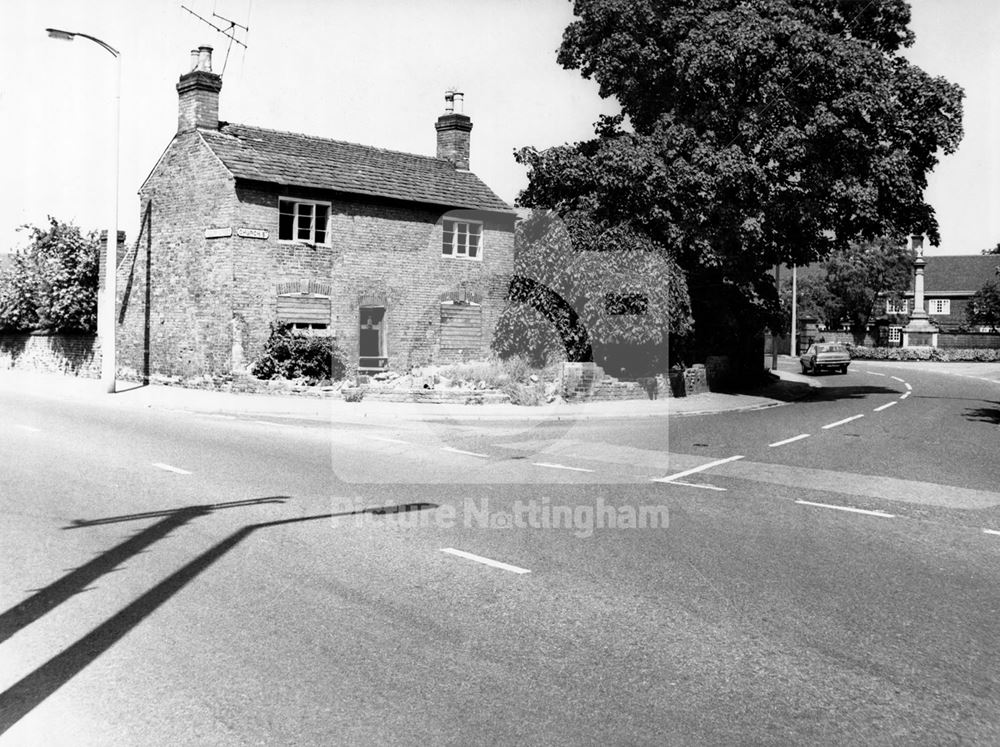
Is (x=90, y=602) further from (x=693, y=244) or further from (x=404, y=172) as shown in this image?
(x=404, y=172)

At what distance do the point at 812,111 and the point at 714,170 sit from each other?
3.29 meters

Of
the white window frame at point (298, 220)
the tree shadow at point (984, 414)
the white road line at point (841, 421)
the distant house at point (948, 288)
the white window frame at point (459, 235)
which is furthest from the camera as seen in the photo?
Result: the distant house at point (948, 288)

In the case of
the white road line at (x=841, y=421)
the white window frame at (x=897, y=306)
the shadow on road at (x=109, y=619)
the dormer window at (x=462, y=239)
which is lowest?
the shadow on road at (x=109, y=619)

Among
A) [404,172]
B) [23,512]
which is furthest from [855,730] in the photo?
[404,172]

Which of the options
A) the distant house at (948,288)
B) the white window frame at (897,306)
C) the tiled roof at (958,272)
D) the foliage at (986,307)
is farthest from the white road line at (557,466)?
the tiled roof at (958,272)

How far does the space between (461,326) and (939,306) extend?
3041 inches

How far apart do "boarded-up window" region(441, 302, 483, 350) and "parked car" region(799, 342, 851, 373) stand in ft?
74.4

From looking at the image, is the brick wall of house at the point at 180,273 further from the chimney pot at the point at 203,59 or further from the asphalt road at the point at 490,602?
the asphalt road at the point at 490,602

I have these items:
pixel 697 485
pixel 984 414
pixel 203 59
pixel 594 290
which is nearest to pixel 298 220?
pixel 203 59

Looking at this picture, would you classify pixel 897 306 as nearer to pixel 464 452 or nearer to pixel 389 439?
pixel 389 439

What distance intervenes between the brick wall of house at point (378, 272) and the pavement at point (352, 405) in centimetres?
329

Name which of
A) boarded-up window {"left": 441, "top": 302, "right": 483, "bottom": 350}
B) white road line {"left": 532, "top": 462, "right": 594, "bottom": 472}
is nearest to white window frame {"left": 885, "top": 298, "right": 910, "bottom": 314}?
boarded-up window {"left": 441, "top": 302, "right": 483, "bottom": 350}

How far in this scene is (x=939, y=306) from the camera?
90.5 metres

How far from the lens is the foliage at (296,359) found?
77.9 ft
